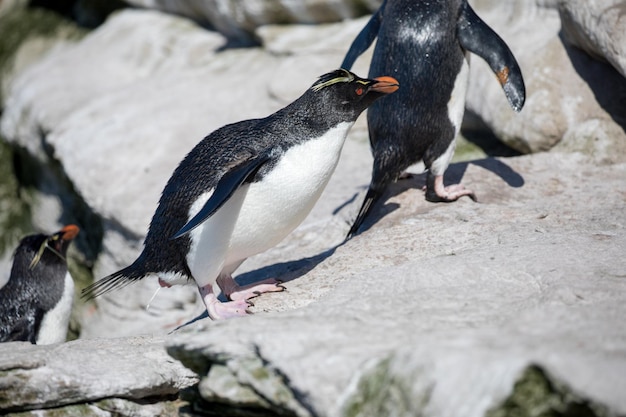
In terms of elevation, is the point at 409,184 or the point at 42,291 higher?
the point at 409,184

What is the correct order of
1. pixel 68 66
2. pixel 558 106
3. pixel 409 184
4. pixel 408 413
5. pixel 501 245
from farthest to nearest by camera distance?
pixel 68 66
pixel 558 106
pixel 409 184
pixel 501 245
pixel 408 413

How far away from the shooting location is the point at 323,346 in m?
2.49

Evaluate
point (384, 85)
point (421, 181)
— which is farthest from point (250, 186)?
point (421, 181)

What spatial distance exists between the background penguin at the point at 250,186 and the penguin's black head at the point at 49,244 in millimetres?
1508

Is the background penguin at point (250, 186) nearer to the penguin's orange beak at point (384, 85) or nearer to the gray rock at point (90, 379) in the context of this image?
the penguin's orange beak at point (384, 85)

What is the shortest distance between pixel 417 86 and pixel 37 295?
2.27m

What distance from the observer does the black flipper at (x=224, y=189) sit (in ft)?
10.0

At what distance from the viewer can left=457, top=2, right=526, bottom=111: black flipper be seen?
402 cm

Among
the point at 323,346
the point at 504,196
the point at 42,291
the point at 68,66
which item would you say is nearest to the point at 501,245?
the point at 504,196

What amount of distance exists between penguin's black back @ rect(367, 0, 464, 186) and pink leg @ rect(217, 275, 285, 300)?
2.62 feet

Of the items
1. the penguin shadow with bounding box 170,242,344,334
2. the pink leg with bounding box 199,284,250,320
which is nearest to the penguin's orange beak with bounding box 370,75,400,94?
the penguin shadow with bounding box 170,242,344,334

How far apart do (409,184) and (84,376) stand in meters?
2.04

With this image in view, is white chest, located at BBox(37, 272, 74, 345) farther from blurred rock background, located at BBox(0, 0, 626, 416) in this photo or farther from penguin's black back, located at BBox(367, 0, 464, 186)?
penguin's black back, located at BBox(367, 0, 464, 186)

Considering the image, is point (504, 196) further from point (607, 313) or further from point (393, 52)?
point (607, 313)
